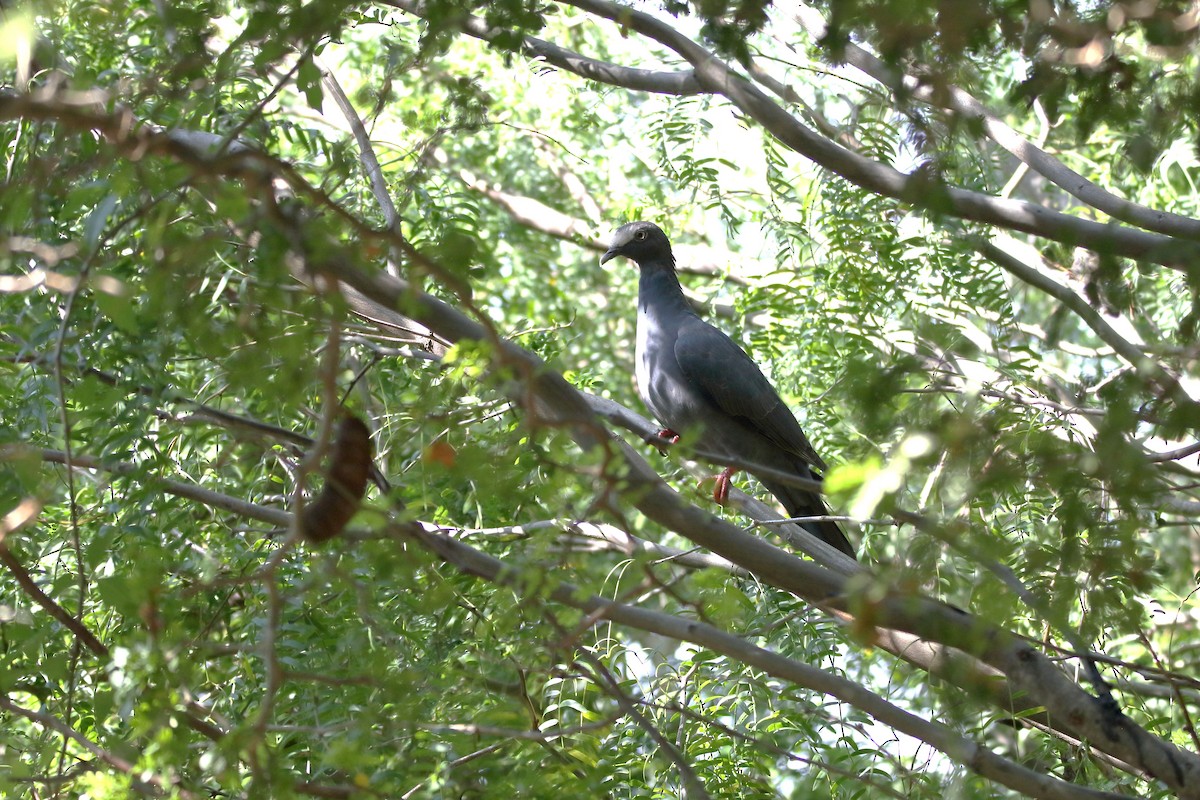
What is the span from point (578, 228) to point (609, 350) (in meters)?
1.11

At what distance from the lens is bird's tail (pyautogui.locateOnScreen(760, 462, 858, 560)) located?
210 inches

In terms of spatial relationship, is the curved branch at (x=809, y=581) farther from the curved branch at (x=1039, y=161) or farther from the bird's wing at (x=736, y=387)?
the bird's wing at (x=736, y=387)

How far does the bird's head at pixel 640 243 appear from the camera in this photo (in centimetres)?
634

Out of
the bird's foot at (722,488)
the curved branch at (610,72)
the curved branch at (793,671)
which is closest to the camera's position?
the curved branch at (793,671)

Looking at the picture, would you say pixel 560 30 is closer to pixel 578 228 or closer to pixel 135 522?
pixel 578 228

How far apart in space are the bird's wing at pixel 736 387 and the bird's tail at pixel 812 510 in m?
0.19

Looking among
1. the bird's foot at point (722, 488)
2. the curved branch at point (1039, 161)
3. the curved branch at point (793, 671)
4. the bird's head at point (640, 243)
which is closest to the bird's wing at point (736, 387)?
the bird's head at point (640, 243)

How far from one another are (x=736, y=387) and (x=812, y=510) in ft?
2.23

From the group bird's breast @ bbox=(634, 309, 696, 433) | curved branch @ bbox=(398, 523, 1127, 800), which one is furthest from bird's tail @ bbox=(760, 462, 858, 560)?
curved branch @ bbox=(398, 523, 1127, 800)

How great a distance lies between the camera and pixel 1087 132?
2740mm

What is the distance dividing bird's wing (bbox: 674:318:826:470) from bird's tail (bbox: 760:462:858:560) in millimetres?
187

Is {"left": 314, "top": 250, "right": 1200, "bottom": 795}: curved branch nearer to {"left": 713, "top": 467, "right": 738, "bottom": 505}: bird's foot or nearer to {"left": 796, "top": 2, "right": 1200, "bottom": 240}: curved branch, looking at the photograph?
{"left": 796, "top": 2, "right": 1200, "bottom": 240}: curved branch

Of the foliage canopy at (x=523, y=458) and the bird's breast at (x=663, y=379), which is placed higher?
the bird's breast at (x=663, y=379)

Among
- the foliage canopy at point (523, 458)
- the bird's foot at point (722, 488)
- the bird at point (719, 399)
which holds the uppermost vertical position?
the bird at point (719, 399)
